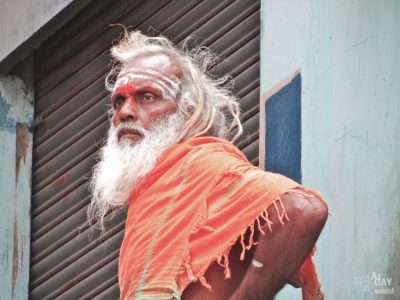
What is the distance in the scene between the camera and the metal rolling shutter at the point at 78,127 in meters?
6.18

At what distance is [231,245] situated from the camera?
3416 millimetres

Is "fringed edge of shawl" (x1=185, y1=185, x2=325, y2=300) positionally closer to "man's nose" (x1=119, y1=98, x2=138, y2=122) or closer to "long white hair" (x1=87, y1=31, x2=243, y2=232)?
"long white hair" (x1=87, y1=31, x2=243, y2=232)

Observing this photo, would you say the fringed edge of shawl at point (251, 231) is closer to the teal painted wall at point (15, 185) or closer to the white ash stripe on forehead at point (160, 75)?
the white ash stripe on forehead at point (160, 75)

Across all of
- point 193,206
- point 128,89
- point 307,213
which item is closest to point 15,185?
point 128,89

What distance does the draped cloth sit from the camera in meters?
3.41

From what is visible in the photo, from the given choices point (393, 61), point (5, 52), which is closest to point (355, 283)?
point (393, 61)

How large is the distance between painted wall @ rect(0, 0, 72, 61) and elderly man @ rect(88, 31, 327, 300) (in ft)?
8.84

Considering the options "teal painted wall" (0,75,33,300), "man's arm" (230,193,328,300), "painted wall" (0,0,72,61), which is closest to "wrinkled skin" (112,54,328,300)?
"man's arm" (230,193,328,300)

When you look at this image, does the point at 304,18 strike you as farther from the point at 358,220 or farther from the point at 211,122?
the point at 211,122

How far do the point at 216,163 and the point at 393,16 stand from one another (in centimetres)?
203

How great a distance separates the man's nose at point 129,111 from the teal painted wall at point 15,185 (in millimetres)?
3068

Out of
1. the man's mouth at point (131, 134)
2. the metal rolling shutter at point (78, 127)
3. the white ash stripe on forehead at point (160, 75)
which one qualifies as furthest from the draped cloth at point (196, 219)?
the metal rolling shutter at point (78, 127)

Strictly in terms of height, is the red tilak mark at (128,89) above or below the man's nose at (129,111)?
above

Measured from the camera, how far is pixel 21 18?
684cm
